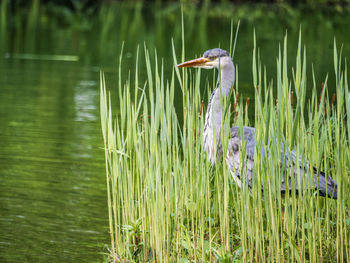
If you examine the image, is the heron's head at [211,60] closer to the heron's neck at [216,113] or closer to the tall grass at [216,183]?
the heron's neck at [216,113]

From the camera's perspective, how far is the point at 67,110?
10922 mm

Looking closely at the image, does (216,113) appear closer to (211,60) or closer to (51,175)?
(211,60)

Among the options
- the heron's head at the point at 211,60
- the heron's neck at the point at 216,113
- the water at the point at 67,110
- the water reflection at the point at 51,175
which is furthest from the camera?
the water at the point at 67,110

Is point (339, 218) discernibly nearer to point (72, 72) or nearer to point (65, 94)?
point (65, 94)

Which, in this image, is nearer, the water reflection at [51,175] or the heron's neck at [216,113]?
Answer: the heron's neck at [216,113]

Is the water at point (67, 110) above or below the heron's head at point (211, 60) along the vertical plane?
below

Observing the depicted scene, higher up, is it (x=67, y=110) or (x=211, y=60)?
(x=211, y=60)

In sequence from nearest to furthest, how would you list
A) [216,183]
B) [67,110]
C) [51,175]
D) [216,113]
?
[216,183] → [216,113] → [51,175] → [67,110]

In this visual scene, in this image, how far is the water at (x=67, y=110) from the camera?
5.82 m

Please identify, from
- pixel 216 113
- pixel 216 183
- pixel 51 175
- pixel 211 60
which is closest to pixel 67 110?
pixel 51 175

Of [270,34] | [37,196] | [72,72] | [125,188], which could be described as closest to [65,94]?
[72,72]

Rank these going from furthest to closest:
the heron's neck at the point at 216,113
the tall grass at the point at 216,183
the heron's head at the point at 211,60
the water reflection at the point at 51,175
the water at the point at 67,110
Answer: the water at the point at 67,110 < the water reflection at the point at 51,175 < the heron's head at the point at 211,60 < the heron's neck at the point at 216,113 < the tall grass at the point at 216,183

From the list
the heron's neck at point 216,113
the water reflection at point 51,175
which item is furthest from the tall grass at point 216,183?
the water reflection at point 51,175

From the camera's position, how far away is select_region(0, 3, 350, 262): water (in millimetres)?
5820
